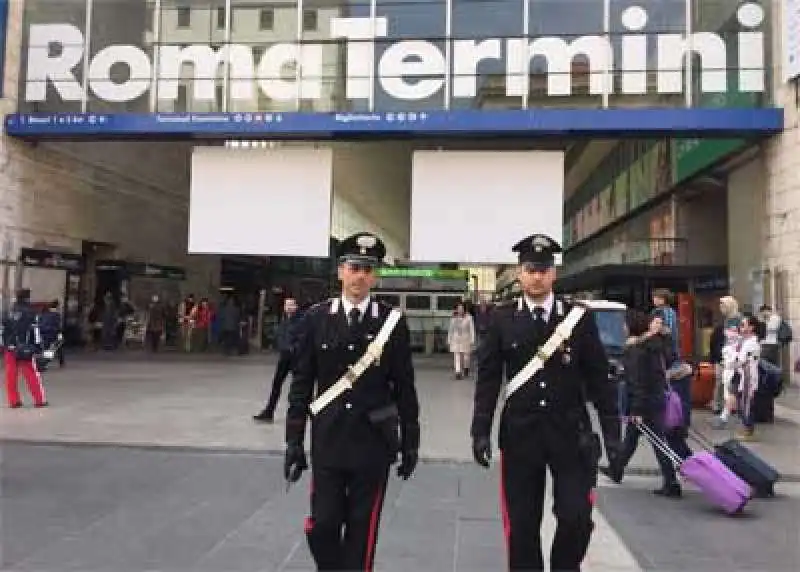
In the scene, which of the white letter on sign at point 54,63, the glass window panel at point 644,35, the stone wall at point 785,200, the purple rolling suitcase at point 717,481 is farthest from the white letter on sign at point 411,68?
the purple rolling suitcase at point 717,481

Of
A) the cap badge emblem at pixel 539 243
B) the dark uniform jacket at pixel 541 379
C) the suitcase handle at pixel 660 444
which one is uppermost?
the cap badge emblem at pixel 539 243

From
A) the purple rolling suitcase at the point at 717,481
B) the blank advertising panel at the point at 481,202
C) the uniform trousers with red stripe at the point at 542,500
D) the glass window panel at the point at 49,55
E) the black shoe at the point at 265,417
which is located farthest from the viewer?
the glass window panel at the point at 49,55

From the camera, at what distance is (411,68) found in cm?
1978

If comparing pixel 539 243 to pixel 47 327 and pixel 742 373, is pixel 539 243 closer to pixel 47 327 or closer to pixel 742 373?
Answer: pixel 742 373

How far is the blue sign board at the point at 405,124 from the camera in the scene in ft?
60.1

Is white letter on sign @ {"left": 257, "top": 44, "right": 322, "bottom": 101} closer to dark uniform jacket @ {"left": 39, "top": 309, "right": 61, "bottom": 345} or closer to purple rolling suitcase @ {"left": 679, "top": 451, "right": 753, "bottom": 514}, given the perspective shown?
dark uniform jacket @ {"left": 39, "top": 309, "right": 61, "bottom": 345}

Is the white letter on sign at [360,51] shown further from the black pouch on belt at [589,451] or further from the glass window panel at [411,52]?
the black pouch on belt at [589,451]

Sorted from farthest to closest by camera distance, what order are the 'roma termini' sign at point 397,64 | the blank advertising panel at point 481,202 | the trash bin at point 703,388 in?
1. the blank advertising panel at point 481,202
2. the 'roma termini' sign at point 397,64
3. the trash bin at point 703,388

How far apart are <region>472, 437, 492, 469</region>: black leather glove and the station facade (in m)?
14.8

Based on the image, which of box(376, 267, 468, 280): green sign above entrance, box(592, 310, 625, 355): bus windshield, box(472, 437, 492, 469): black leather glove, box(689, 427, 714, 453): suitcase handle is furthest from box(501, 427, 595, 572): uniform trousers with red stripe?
box(376, 267, 468, 280): green sign above entrance

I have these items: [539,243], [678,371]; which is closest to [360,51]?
[678,371]

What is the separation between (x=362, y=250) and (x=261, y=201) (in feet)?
58.3

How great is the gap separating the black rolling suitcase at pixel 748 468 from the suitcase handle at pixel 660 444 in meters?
0.34

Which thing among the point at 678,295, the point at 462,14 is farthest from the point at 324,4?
the point at 678,295
